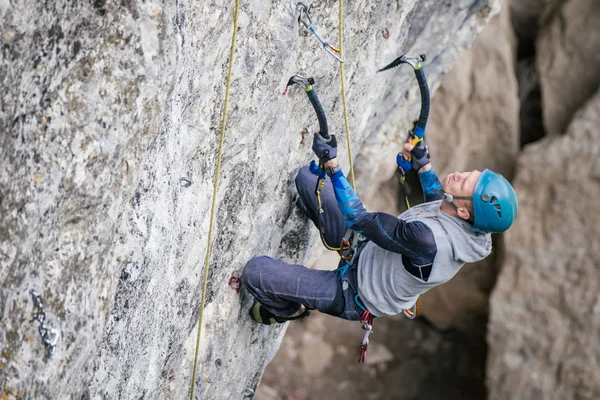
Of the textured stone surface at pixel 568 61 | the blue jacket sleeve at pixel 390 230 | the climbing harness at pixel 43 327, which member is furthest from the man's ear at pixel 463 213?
the textured stone surface at pixel 568 61

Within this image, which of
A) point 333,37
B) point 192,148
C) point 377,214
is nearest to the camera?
point 192,148

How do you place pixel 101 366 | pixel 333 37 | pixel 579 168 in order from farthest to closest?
pixel 579 168
pixel 333 37
pixel 101 366

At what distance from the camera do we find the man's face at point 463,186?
3.65 m

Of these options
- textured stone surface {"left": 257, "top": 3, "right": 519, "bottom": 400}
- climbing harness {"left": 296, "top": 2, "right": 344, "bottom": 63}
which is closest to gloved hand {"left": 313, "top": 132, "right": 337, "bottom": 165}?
climbing harness {"left": 296, "top": 2, "right": 344, "bottom": 63}

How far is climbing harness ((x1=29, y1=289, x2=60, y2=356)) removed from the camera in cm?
255

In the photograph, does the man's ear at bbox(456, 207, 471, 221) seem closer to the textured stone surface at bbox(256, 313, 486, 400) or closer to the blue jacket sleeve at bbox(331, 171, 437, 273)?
the blue jacket sleeve at bbox(331, 171, 437, 273)

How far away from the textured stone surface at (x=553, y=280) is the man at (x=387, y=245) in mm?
4193

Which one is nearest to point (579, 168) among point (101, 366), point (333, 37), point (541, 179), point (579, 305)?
point (541, 179)

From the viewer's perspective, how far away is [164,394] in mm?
3826

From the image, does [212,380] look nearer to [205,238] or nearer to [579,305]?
[205,238]

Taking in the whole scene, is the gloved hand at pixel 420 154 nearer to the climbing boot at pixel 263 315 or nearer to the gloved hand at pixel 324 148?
the gloved hand at pixel 324 148

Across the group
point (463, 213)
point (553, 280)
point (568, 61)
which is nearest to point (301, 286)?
point (463, 213)

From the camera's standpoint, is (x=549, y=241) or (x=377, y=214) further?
(x=549, y=241)

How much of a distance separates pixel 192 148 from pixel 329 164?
30.5 inches
